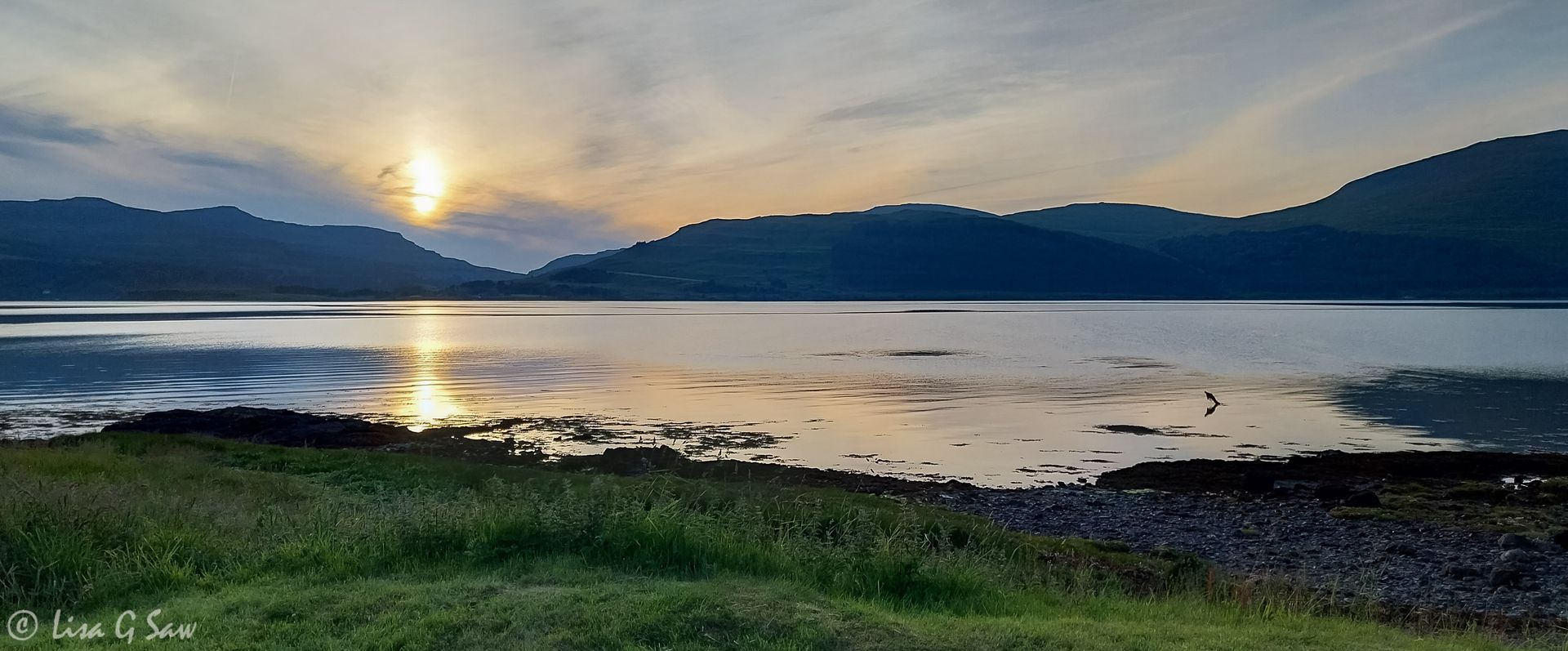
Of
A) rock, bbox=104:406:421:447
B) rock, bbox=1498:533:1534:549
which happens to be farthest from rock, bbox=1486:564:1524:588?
rock, bbox=104:406:421:447

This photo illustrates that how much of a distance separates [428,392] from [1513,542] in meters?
47.0

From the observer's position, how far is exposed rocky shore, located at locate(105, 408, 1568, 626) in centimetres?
1617

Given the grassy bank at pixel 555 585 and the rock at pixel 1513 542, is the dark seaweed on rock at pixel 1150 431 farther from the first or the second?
the grassy bank at pixel 555 585

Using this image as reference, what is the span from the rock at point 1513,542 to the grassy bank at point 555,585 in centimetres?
1140

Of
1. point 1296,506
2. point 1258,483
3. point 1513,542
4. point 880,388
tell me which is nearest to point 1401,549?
point 1513,542

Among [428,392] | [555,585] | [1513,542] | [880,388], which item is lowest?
[428,392]

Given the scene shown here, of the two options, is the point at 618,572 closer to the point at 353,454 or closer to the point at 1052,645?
the point at 1052,645

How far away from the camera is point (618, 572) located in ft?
27.8

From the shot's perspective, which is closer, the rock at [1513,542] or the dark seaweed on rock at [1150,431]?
the rock at [1513,542]

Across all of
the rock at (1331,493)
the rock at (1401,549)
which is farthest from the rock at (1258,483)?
the rock at (1401,549)

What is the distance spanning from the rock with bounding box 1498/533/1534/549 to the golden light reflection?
34.2m

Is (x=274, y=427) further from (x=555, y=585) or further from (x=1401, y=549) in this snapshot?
(x=1401, y=549)

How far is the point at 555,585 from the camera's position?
798cm

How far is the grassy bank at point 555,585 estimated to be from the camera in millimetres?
6801
